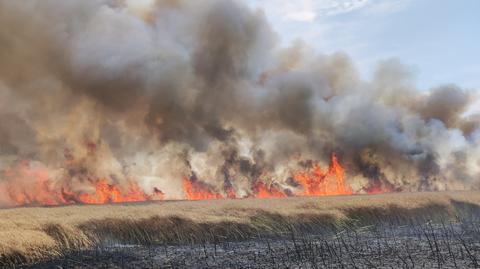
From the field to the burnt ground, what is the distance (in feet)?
0.19

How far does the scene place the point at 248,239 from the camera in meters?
36.3

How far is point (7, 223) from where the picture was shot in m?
35.2

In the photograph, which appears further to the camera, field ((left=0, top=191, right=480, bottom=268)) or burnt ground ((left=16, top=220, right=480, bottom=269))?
field ((left=0, top=191, right=480, bottom=268))

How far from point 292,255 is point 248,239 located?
→ 28.9ft

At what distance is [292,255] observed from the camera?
2792 cm

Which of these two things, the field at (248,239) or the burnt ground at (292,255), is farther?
the field at (248,239)

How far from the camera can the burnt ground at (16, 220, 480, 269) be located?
24828 mm

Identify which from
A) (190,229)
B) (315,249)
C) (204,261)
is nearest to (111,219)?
(190,229)

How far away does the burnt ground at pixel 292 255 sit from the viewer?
24.8 meters

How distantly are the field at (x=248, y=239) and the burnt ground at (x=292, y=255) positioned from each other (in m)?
0.06

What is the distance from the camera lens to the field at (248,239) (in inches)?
1037

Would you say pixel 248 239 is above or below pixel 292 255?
above

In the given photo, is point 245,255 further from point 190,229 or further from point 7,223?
point 7,223

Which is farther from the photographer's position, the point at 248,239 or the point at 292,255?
the point at 248,239
